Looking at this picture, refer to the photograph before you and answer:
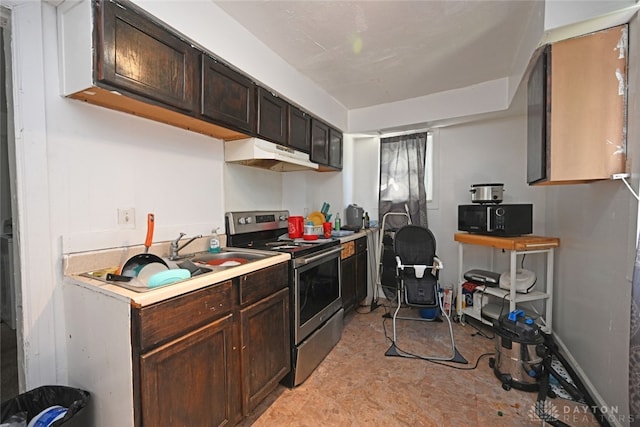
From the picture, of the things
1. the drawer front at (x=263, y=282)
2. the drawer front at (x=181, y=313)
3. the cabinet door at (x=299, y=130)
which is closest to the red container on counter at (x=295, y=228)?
the cabinet door at (x=299, y=130)

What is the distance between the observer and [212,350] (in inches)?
51.1

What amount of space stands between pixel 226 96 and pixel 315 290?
1.54 metres

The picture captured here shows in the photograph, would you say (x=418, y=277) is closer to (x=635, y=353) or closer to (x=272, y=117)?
(x=635, y=353)

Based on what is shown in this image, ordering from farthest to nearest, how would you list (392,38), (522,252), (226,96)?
(522,252) → (392,38) → (226,96)

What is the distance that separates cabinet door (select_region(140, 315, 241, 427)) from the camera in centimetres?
105

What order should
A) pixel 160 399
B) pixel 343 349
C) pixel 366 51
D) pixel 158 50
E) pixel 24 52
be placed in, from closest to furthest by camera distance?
pixel 160 399 → pixel 24 52 → pixel 158 50 → pixel 366 51 → pixel 343 349

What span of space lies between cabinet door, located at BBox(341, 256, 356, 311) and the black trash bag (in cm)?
201

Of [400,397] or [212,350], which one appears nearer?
[212,350]

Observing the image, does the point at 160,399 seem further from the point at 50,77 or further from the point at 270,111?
the point at 270,111

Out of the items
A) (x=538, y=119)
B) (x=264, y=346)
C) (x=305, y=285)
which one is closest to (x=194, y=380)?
(x=264, y=346)

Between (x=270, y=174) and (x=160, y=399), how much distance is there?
2.08 m

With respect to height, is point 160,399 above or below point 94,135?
below

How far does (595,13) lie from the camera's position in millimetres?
1364

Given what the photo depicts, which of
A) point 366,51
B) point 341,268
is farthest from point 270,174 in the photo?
point 366,51
